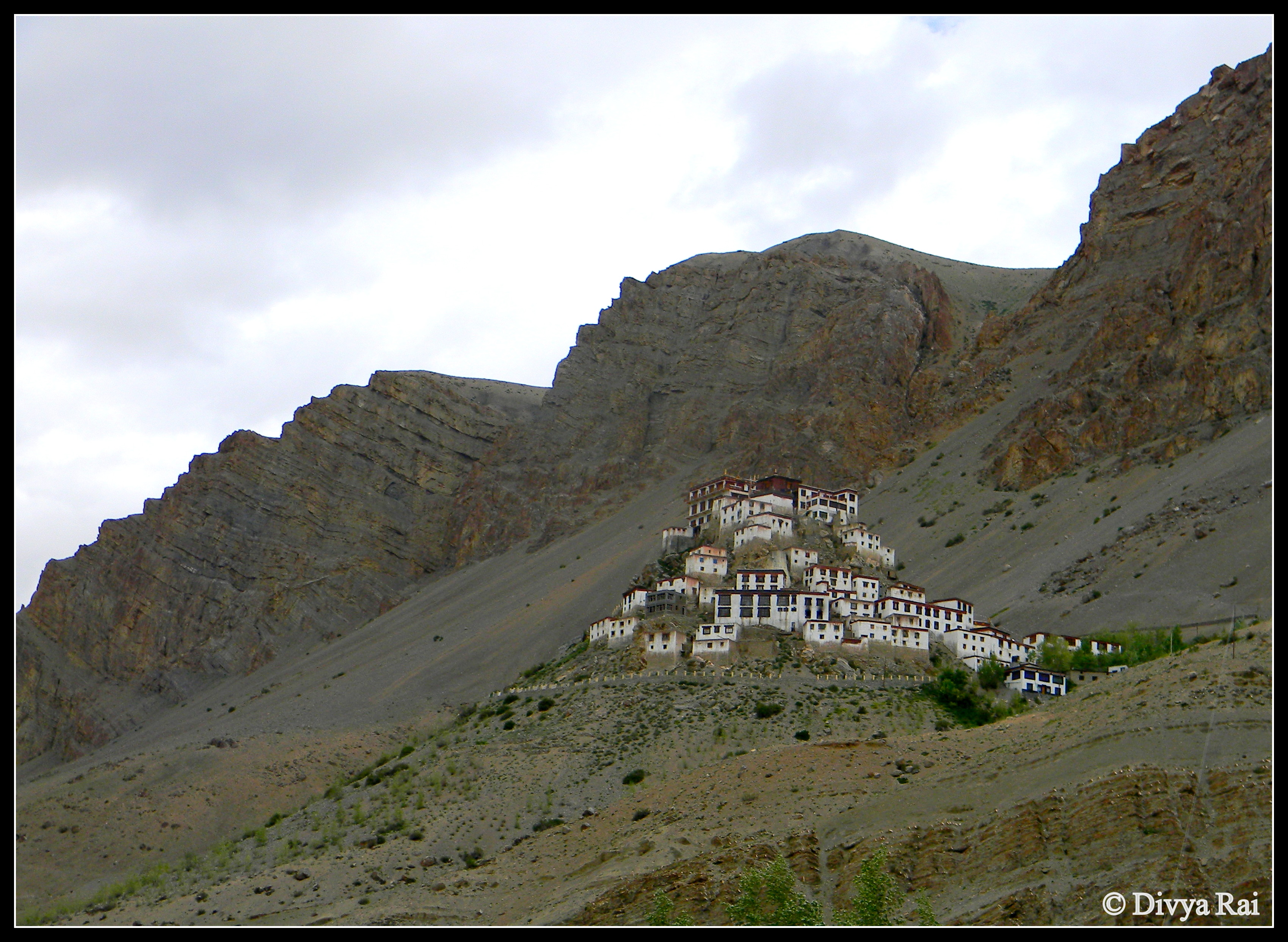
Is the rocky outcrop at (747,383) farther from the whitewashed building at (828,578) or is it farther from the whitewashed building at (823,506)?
the whitewashed building at (828,578)

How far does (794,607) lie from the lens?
3351 inches

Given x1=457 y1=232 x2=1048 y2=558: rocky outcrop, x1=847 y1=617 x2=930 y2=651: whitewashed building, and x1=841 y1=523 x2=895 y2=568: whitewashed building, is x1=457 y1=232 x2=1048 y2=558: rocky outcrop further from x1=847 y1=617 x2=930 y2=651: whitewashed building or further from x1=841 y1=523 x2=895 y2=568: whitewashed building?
x1=847 y1=617 x2=930 y2=651: whitewashed building

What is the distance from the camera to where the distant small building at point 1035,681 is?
76.3 metres

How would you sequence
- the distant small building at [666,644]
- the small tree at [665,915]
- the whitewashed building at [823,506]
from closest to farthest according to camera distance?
1. the small tree at [665,915]
2. the distant small building at [666,644]
3. the whitewashed building at [823,506]

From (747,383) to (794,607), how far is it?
8327 cm

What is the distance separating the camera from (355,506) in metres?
160

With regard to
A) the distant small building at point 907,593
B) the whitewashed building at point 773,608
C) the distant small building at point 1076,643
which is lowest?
the distant small building at point 1076,643

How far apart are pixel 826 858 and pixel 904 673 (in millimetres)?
38067

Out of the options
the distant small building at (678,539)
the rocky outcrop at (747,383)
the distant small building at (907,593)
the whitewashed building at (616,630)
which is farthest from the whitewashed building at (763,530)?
the rocky outcrop at (747,383)

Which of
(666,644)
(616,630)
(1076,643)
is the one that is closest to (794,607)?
(666,644)

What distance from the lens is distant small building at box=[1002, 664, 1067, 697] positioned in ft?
250

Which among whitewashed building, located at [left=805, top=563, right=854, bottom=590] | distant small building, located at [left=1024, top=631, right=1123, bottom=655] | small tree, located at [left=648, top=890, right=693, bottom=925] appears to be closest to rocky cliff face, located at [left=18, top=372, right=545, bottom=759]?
whitewashed building, located at [left=805, top=563, right=854, bottom=590]

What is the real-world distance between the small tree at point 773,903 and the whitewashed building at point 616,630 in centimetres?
4742

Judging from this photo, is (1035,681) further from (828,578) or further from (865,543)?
(865,543)
